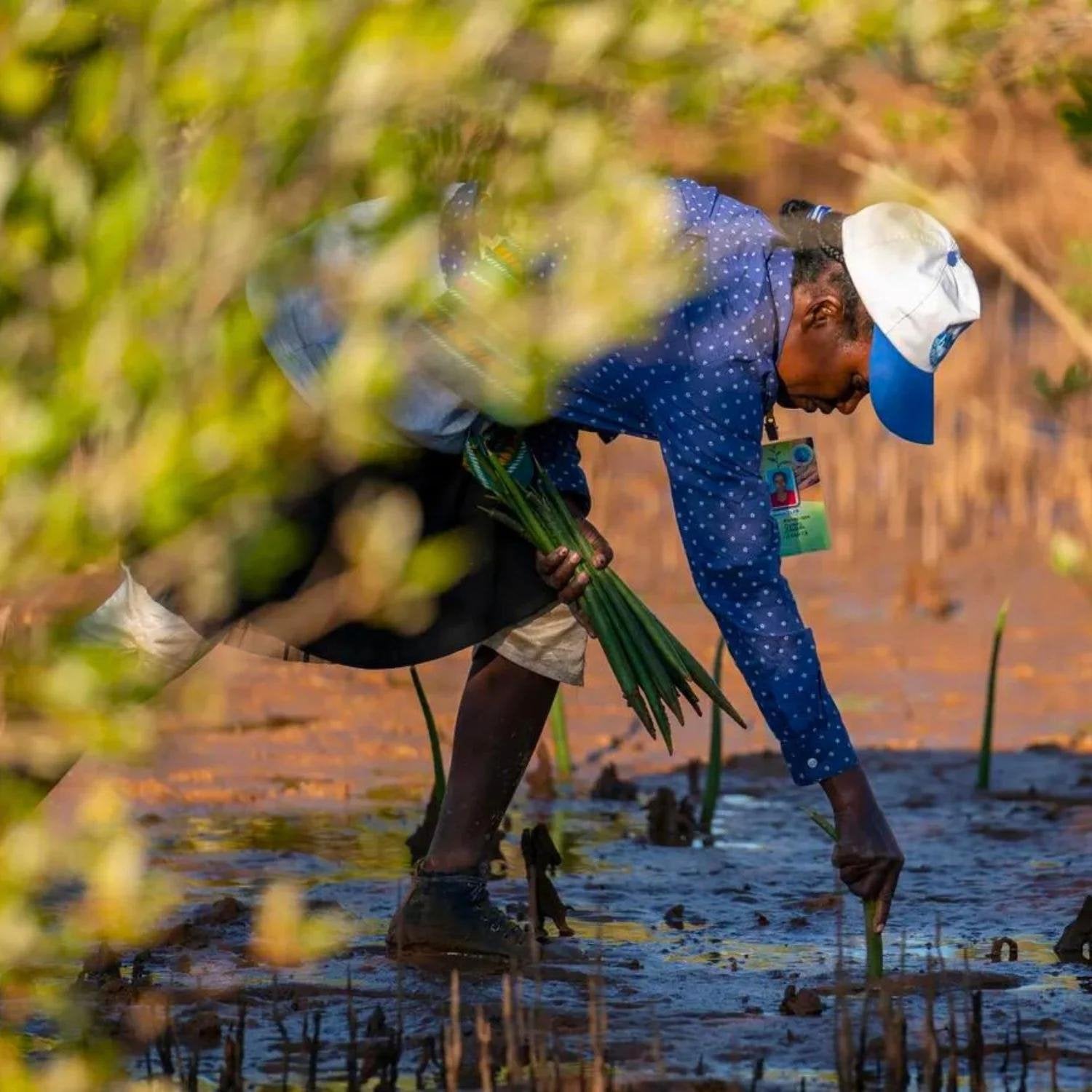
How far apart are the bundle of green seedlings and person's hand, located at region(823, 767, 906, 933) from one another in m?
0.34

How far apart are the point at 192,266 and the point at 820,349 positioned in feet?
5.80

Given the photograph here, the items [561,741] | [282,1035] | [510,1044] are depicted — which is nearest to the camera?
[510,1044]

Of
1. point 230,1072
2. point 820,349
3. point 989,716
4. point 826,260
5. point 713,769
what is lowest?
point 230,1072

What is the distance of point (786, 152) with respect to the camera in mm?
17500

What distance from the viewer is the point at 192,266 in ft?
7.61

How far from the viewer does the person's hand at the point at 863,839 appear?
12.7 ft

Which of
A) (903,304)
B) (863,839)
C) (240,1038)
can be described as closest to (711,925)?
(863,839)

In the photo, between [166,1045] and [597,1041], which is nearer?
[597,1041]

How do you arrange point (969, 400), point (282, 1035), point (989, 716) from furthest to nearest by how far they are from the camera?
point (969, 400), point (989, 716), point (282, 1035)

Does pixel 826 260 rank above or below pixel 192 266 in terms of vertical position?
above

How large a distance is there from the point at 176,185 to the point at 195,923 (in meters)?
2.44

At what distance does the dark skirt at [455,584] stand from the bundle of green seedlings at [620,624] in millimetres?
57

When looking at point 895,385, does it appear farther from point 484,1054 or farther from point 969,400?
point 969,400

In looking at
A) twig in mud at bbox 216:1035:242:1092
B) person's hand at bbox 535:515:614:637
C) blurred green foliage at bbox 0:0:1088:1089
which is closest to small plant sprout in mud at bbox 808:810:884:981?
person's hand at bbox 535:515:614:637
